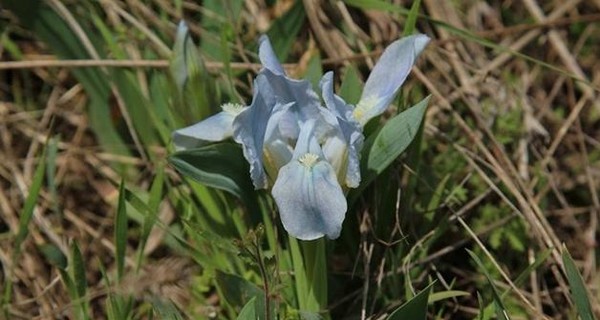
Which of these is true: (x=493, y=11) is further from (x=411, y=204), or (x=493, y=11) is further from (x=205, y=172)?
(x=205, y=172)

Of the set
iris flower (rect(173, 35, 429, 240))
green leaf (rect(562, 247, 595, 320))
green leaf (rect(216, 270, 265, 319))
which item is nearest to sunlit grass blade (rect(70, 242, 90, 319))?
green leaf (rect(216, 270, 265, 319))

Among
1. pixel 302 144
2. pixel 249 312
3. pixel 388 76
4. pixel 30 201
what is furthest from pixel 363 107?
pixel 30 201

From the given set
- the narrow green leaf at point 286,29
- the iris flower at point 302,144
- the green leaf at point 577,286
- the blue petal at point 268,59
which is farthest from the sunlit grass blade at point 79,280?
the green leaf at point 577,286

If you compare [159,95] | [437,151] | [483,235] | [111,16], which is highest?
[111,16]

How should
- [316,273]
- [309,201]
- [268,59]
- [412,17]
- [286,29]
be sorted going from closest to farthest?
[309,201]
[268,59]
[316,273]
[412,17]
[286,29]

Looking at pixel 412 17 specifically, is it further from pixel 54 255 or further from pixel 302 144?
pixel 54 255

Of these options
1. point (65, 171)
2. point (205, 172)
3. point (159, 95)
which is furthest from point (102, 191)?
point (205, 172)
